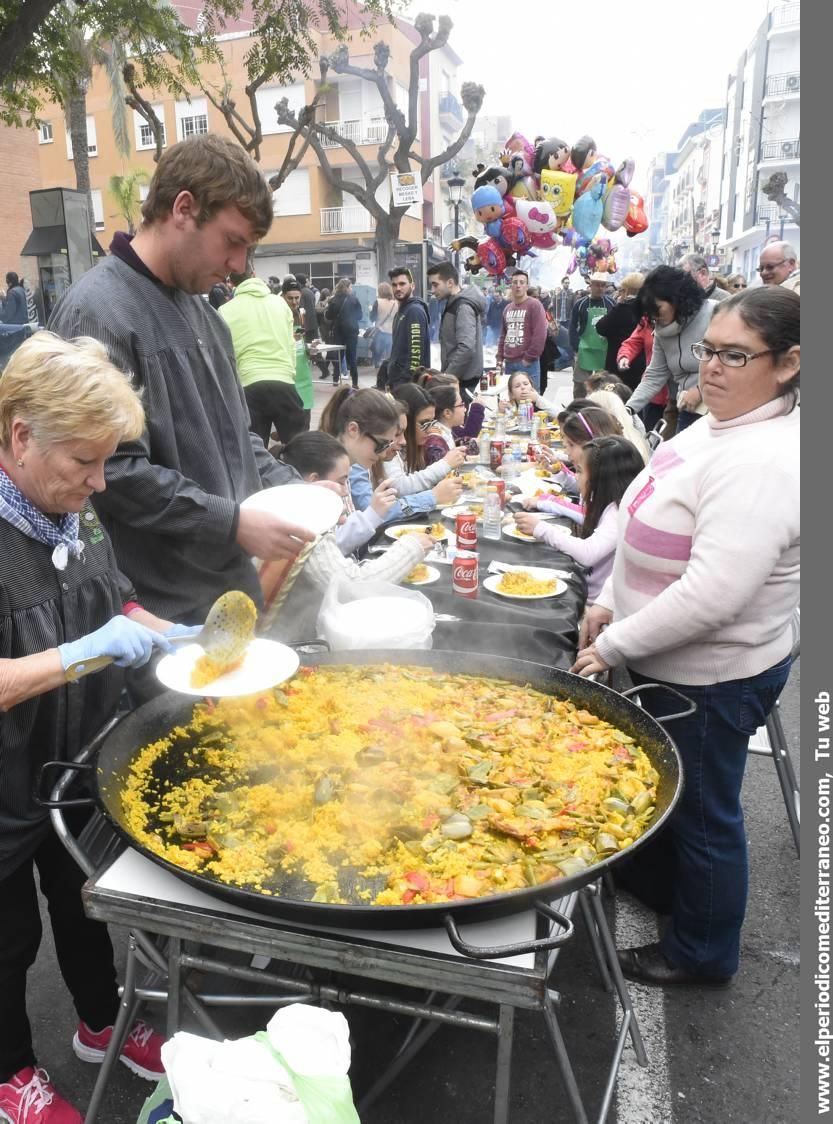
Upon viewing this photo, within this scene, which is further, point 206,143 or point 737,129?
point 737,129

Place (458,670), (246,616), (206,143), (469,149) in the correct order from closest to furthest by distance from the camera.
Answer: (246,616) → (206,143) → (458,670) → (469,149)

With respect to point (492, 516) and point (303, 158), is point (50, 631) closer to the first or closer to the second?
point (492, 516)

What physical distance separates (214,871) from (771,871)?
2655 mm

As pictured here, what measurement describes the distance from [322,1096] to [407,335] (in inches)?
320

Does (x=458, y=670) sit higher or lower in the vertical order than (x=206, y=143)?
lower

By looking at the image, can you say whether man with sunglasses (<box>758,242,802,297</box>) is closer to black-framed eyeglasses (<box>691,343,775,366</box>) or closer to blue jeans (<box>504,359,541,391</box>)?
blue jeans (<box>504,359,541,391</box>)

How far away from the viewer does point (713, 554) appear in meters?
2.25

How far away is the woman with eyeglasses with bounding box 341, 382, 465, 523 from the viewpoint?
15.9 ft

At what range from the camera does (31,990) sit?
267cm

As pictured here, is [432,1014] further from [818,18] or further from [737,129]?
[737,129]

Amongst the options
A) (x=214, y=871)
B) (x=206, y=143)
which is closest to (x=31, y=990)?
(x=214, y=871)

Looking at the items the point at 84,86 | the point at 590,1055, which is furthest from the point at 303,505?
the point at 84,86

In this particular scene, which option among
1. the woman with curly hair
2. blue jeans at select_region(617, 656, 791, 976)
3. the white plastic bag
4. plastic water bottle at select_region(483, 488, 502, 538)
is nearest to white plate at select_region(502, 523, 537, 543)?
plastic water bottle at select_region(483, 488, 502, 538)

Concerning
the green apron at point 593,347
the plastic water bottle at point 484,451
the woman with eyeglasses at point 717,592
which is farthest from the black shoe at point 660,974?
the green apron at point 593,347
